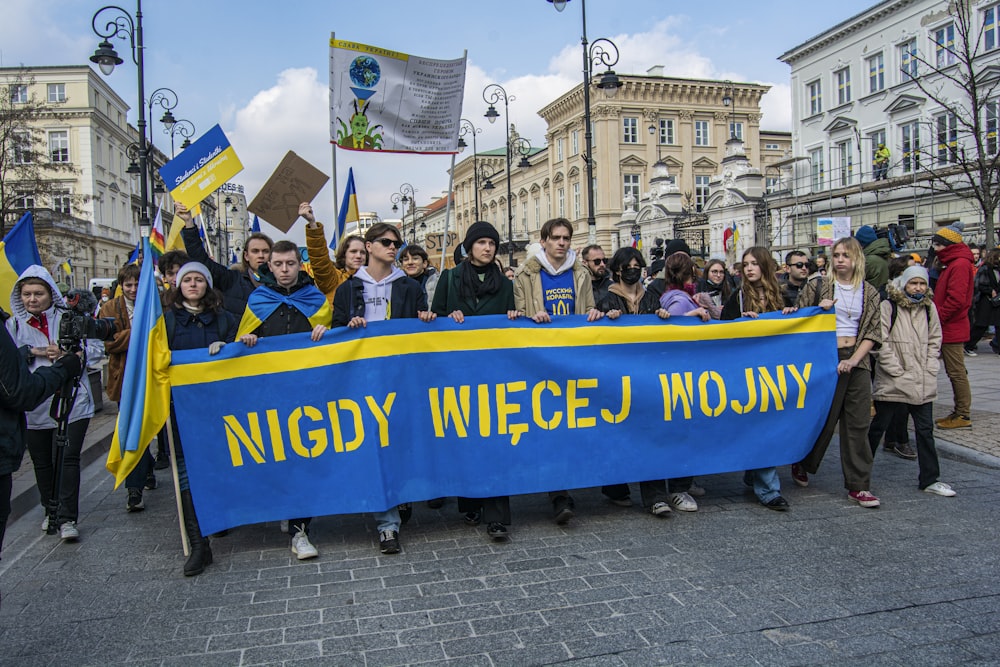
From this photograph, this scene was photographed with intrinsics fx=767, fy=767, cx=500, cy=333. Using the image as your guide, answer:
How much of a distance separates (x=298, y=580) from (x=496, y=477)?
1409 millimetres

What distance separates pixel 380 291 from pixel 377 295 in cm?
4

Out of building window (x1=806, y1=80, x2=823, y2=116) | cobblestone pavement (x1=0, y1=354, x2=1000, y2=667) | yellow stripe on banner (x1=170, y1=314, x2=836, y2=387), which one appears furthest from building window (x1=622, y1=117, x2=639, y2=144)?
cobblestone pavement (x1=0, y1=354, x2=1000, y2=667)

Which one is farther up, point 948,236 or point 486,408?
point 948,236

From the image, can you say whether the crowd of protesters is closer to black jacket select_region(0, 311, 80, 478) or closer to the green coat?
the green coat

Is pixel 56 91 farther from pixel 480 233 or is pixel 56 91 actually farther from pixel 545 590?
pixel 545 590

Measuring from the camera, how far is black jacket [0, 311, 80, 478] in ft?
10.7

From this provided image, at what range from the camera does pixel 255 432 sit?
4.84m

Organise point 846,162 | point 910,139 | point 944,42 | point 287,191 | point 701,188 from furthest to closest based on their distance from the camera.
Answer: point 701,188, point 846,162, point 910,139, point 944,42, point 287,191

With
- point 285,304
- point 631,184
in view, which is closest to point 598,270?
point 285,304

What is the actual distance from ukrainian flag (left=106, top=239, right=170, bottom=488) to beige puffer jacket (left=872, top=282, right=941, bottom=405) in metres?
5.21

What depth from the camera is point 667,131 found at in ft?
206

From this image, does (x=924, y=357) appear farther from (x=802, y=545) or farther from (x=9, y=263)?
(x=9, y=263)

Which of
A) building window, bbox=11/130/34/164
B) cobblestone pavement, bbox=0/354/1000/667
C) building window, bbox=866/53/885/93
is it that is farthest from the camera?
building window, bbox=866/53/885/93

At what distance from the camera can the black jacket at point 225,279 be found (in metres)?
6.19
